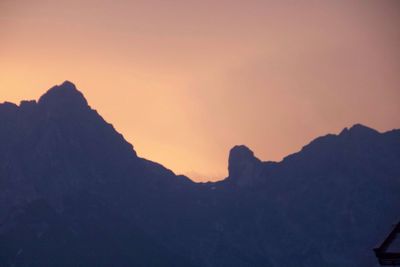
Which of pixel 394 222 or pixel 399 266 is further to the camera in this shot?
pixel 394 222

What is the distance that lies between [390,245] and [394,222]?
54 centimetres

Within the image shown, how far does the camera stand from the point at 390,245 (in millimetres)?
11570

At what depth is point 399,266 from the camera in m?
11.1

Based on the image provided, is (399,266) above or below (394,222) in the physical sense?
below

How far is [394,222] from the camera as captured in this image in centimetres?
1196

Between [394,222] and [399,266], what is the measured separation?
1.05 m

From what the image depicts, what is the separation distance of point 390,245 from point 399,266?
0.52 meters
